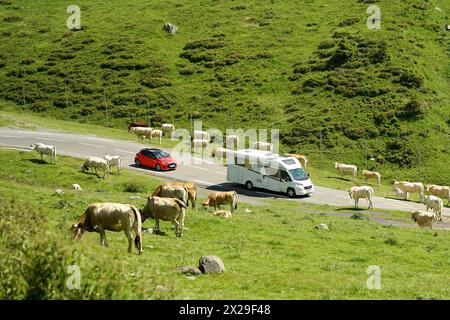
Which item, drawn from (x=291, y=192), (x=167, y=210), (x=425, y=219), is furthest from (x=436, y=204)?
(x=167, y=210)

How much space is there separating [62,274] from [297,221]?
73.0 ft

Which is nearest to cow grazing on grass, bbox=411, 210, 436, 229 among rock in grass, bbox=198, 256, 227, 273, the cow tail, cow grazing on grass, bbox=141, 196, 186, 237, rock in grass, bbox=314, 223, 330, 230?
rock in grass, bbox=314, 223, 330, 230

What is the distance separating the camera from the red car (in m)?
51.6

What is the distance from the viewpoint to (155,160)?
169 ft

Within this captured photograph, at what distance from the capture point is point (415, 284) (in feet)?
65.9

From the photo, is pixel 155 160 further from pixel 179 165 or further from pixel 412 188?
pixel 412 188

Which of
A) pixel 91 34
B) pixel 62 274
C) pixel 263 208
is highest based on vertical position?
pixel 91 34

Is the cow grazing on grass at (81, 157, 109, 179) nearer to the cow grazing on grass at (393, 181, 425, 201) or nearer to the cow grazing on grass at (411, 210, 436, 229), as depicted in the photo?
the cow grazing on grass at (411, 210, 436, 229)

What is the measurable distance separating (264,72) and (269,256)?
2440 inches

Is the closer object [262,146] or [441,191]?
[441,191]

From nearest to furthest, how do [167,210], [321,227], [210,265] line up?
[210,265] < [167,210] < [321,227]

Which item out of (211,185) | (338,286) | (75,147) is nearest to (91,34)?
(75,147)
